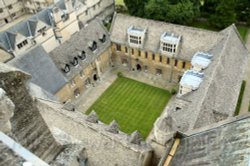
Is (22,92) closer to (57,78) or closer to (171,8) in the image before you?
(57,78)

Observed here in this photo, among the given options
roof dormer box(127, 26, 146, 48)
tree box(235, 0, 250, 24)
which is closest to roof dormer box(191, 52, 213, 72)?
roof dormer box(127, 26, 146, 48)

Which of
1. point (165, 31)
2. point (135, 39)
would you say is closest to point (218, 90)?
point (165, 31)

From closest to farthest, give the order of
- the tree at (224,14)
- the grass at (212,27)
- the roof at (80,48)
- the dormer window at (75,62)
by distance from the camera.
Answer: the roof at (80,48) → the dormer window at (75,62) → the tree at (224,14) → the grass at (212,27)

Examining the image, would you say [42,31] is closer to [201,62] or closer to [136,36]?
[136,36]

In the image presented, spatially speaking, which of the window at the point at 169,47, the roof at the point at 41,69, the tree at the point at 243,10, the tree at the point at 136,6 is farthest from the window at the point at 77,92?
the tree at the point at 243,10

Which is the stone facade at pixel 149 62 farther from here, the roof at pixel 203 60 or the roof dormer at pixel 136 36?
the roof at pixel 203 60
